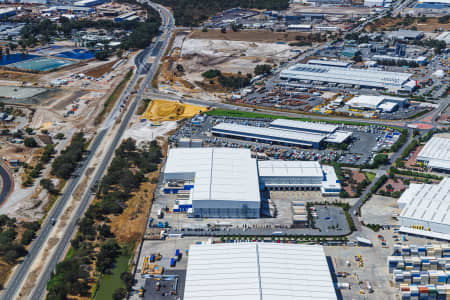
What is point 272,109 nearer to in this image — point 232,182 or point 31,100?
point 232,182

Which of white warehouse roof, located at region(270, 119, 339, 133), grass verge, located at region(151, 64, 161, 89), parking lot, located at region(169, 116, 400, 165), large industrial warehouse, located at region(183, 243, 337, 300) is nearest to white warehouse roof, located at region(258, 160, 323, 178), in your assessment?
parking lot, located at region(169, 116, 400, 165)

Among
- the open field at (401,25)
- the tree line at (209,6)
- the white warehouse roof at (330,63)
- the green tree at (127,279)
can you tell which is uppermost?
the tree line at (209,6)

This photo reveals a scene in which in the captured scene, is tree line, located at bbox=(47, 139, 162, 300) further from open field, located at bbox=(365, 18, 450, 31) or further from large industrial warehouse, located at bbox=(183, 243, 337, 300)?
open field, located at bbox=(365, 18, 450, 31)

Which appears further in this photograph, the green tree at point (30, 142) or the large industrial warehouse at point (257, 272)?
the green tree at point (30, 142)

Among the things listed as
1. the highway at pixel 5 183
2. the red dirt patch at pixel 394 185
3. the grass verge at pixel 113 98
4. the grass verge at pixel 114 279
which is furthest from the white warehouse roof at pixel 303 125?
the highway at pixel 5 183

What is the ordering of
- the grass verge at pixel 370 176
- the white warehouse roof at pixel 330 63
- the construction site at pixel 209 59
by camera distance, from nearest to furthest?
the grass verge at pixel 370 176, the construction site at pixel 209 59, the white warehouse roof at pixel 330 63

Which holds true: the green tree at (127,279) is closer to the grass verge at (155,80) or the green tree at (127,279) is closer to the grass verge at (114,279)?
the grass verge at (114,279)

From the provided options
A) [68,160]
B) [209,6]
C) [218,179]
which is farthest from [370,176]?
[209,6]

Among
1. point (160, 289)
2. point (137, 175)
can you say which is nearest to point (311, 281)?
point (160, 289)
